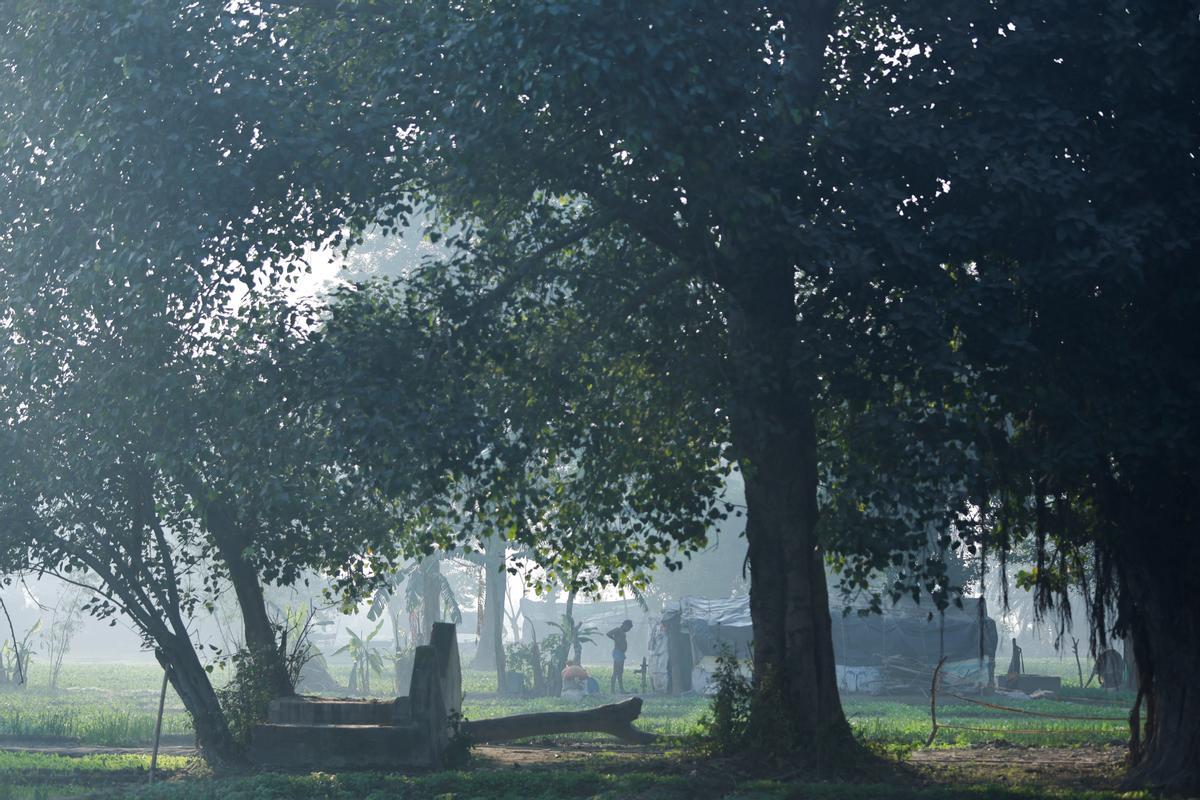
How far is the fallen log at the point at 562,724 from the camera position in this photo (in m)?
18.1

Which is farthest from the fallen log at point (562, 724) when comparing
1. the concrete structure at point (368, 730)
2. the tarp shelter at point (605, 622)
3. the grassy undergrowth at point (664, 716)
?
the tarp shelter at point (605, 622)

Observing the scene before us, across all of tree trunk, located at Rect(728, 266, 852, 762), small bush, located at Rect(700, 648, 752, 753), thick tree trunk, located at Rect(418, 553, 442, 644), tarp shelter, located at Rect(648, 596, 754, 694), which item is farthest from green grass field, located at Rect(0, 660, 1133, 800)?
thick tree trunk, located at Rect(418, 553, 442, 644)

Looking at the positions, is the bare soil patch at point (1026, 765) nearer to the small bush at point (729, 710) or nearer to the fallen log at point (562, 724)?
the small bush at point (729, 710)

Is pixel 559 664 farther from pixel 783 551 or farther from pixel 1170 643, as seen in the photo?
pixel 1170 643

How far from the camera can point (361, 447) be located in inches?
452

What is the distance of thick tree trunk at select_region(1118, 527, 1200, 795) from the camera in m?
13.2

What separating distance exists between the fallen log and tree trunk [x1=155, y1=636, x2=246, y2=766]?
3274mm

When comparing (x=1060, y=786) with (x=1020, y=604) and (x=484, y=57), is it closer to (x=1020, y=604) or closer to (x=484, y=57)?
(x=484, y=57)

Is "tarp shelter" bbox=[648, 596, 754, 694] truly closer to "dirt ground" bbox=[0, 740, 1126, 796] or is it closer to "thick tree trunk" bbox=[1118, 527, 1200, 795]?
"dirt ground" bbox=[0, 740, 1126, 796]

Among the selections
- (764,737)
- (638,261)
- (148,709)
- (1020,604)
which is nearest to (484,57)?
(638,261)

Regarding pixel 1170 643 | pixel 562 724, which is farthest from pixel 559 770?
pixel 1170 643

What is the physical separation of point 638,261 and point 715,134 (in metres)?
3.38

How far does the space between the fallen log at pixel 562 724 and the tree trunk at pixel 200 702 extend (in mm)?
3274

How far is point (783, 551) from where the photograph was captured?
14.6 m
